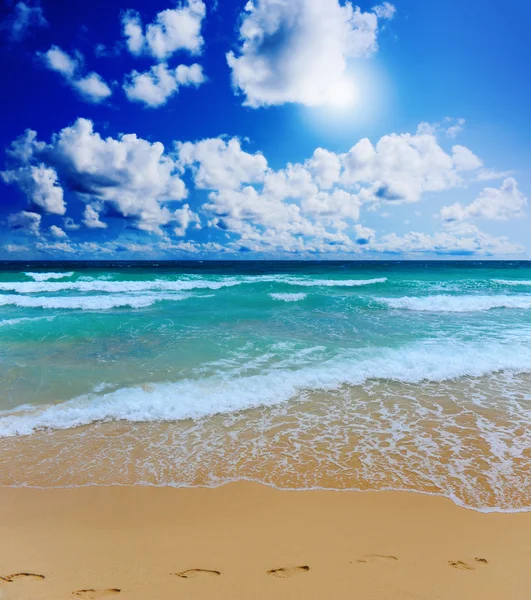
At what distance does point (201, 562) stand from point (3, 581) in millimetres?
1445

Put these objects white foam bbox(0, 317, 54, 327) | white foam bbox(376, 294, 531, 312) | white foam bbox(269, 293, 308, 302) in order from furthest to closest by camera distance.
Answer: white foam bbox(269, 293, 308, 302) < white foam bbox(376, 294, 531, 312) < white foam bbox(0, 317, 54, 327)

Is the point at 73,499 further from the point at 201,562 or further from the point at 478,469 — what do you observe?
the point at 478,469

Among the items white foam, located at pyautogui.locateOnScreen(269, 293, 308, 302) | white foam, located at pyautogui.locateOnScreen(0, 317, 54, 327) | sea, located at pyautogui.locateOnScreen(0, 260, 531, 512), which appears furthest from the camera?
white foam, located at pyautogui.locateOnScreen(269, 293, 308, 302)

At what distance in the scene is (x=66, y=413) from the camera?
5418 millimetres

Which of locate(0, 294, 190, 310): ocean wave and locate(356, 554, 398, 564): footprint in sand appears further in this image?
locate(0, 294, 190, 310): ocean wave

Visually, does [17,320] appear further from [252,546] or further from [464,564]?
[464,564]

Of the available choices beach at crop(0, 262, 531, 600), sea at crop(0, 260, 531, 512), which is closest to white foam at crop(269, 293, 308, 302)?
sea at crop(0, 260, 531, 512)

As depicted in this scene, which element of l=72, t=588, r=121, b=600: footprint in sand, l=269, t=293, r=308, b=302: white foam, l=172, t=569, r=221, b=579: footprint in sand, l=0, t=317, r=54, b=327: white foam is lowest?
l=72, t=588, r=121, b=600: footprint in sand

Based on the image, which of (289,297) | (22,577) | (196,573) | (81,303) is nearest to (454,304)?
(289,297)

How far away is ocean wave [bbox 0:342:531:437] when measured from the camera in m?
5.39

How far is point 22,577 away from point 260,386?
4.35 meters

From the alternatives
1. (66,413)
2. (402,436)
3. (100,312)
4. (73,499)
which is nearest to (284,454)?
(402,436)

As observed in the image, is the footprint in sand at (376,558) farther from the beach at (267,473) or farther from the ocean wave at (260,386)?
the ocean wave at (260,386)

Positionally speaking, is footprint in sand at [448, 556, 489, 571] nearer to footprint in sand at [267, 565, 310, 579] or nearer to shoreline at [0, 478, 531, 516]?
shoreline at [0, 478, 531, 516]
